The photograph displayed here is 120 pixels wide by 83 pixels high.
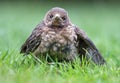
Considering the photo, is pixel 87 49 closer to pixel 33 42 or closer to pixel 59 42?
pixel 59 42

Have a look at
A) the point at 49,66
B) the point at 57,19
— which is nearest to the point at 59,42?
the point at 57,19

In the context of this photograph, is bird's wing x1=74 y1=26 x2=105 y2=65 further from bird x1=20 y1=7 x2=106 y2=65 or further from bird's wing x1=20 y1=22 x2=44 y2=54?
bird's wing x1=20 y1=22 x2=44 y2=54

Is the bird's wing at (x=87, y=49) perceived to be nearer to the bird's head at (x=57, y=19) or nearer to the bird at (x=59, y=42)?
the bird at (x=59, y=42)

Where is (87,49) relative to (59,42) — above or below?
below

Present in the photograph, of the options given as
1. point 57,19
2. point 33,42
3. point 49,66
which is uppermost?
point 57,19

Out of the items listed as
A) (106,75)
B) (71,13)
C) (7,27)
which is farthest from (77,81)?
(71,13)

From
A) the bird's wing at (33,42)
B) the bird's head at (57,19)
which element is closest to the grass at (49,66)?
the bird's wing at (33,42)

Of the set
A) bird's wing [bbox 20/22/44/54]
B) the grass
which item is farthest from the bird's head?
the grass
